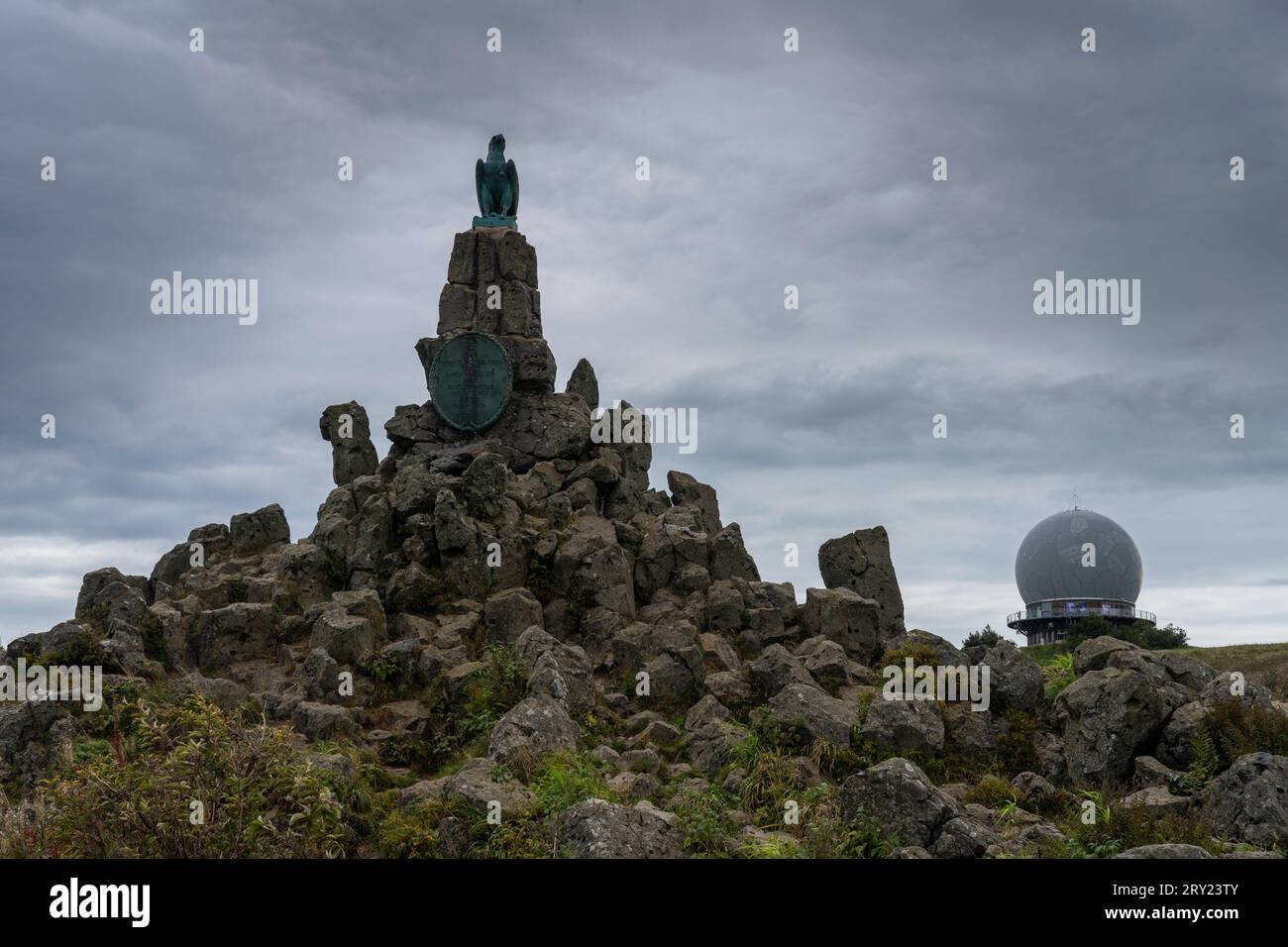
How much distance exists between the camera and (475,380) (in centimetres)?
Answer: 3962

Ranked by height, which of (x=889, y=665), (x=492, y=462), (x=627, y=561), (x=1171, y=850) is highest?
(x=492, y=462)

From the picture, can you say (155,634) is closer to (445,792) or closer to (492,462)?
(492,462)

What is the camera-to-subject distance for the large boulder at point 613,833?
1786cm

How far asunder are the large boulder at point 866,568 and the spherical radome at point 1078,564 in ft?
151

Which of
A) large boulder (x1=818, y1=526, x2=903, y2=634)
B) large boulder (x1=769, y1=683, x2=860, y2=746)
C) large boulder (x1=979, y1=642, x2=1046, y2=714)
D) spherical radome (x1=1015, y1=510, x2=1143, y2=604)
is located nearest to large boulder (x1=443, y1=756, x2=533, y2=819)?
large boulder (x1=769, y1=683, x2=860, y2=746)

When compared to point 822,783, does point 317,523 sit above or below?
above

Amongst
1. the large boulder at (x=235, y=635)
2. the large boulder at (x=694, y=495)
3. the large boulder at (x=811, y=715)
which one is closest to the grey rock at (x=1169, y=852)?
the large boulder at (x=811, y=715)

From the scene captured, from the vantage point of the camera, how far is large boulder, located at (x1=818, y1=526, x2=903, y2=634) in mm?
38438

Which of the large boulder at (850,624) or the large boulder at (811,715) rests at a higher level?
the large boulder at (850,624)

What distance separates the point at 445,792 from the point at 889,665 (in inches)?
537

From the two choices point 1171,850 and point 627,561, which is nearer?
point 1171,850

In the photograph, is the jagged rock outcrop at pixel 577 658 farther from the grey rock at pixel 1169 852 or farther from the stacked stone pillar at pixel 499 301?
the grey rock at pixel 1169 852
